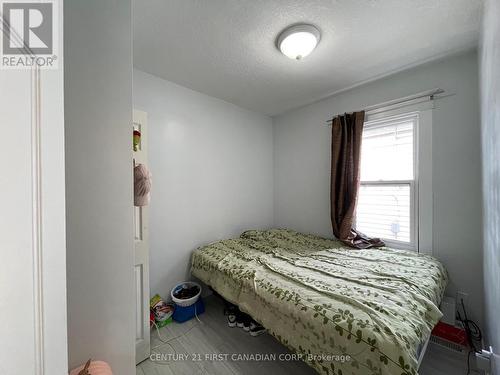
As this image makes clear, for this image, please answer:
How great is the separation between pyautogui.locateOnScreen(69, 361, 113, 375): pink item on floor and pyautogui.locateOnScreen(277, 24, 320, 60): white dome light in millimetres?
2208

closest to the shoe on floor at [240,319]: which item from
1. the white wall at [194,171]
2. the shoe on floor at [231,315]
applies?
the shoe on floor at [231,315]

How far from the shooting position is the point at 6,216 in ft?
1.31

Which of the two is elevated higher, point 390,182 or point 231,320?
point 390,182

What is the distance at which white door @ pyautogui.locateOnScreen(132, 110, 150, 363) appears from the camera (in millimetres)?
1467

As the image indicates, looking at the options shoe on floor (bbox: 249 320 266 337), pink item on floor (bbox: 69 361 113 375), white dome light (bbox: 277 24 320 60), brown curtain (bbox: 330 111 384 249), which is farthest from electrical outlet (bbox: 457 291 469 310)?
pink item on floor (bbox: 69 361 113 375)

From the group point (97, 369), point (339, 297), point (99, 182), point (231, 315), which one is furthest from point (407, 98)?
point (97, 369)

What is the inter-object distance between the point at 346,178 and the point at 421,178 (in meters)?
0.66

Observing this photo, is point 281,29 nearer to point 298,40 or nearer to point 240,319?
point 298,40

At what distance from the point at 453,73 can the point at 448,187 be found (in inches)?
40.2

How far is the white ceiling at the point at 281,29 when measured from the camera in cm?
126

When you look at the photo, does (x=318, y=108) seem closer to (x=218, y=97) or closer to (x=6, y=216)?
(x=218, y=97)

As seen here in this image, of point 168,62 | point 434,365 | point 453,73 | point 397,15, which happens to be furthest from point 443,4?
point 434,365

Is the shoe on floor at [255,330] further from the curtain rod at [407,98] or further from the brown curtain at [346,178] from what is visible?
the curtain rod at [407,98]

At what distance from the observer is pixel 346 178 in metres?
2.22
